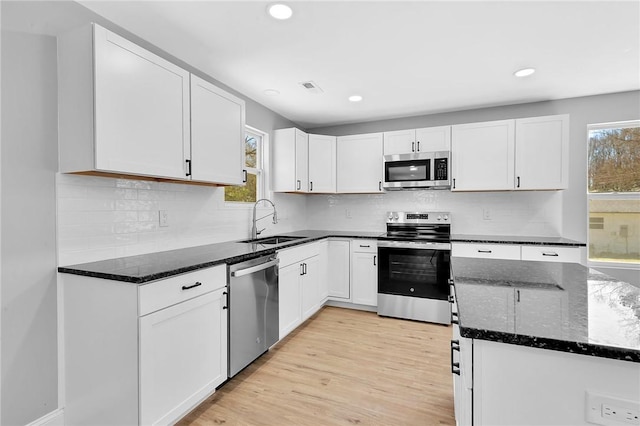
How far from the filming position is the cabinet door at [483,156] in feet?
11.4

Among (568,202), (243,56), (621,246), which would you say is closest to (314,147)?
(243,56)

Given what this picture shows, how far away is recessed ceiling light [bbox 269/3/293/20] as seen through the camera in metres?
1.94

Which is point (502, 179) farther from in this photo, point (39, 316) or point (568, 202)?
point (39, 316)

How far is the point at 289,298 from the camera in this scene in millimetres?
3025

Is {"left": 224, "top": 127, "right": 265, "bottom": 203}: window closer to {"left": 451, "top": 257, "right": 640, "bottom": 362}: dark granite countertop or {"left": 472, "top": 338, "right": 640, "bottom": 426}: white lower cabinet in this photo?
{"left": 451, "top": 257, "right": 640, "bottom": 362}: dark granite countertop

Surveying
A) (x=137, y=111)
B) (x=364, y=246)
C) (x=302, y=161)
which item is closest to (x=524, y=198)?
(x=364, y=246)

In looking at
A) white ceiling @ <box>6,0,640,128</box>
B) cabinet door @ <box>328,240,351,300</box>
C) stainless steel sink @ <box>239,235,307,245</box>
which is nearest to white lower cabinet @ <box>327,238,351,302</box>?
cabinet door @ <box>328,240,351,300</box>

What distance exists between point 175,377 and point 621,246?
442 cm

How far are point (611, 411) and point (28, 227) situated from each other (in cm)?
247

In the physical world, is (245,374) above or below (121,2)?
below

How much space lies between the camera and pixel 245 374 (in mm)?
2418

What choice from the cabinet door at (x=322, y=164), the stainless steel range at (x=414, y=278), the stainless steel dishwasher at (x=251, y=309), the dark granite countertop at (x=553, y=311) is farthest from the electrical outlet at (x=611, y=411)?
the cabinet door at (x=322, y=164)

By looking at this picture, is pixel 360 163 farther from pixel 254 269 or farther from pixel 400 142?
pixel 254 269

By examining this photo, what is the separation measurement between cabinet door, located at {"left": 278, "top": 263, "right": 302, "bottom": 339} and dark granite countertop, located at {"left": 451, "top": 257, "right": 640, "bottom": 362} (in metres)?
1.73
